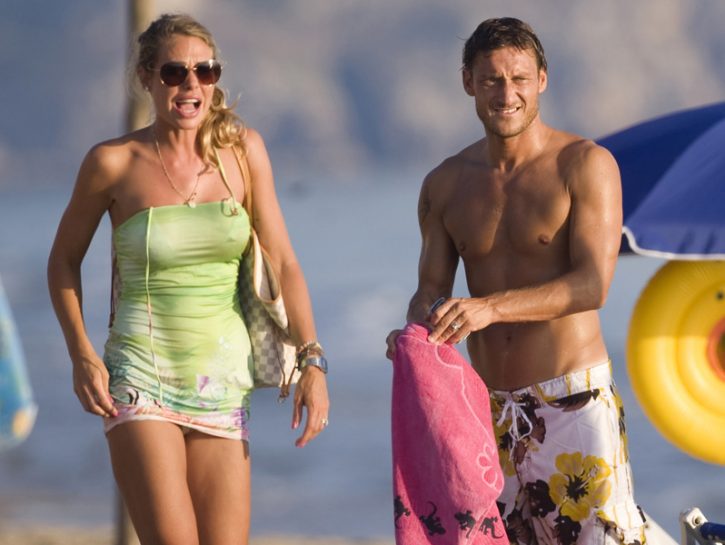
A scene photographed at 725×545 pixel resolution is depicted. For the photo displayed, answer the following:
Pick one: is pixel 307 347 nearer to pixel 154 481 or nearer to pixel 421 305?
pixel 421 305

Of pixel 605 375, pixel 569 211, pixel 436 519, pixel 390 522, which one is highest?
pixel 569 211

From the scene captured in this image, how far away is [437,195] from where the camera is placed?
13.6 feet

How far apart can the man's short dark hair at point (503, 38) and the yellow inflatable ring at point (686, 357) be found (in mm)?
2034

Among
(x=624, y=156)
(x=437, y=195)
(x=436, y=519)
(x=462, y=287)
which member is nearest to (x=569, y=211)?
(x=437, y=195)

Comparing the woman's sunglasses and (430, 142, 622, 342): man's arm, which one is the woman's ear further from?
(430, 142, 622, 342): man's arm

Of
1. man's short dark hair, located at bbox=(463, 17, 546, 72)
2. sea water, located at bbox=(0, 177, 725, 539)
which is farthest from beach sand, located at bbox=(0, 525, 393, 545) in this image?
man's short dark hair, located at bbox=(463, 17, 546, 72)

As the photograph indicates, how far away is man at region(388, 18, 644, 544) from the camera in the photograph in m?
3.78

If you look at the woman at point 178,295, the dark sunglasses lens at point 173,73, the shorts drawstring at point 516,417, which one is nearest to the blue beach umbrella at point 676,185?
the shorts drawstring at point 516,417

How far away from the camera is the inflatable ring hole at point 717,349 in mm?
5590

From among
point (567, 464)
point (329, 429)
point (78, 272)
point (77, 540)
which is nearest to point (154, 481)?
point (78, 272)

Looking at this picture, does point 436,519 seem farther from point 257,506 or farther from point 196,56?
point 257,506

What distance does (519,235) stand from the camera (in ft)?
12.9

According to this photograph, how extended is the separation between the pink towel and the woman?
34 cm

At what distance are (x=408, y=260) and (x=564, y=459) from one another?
16.6 meters
